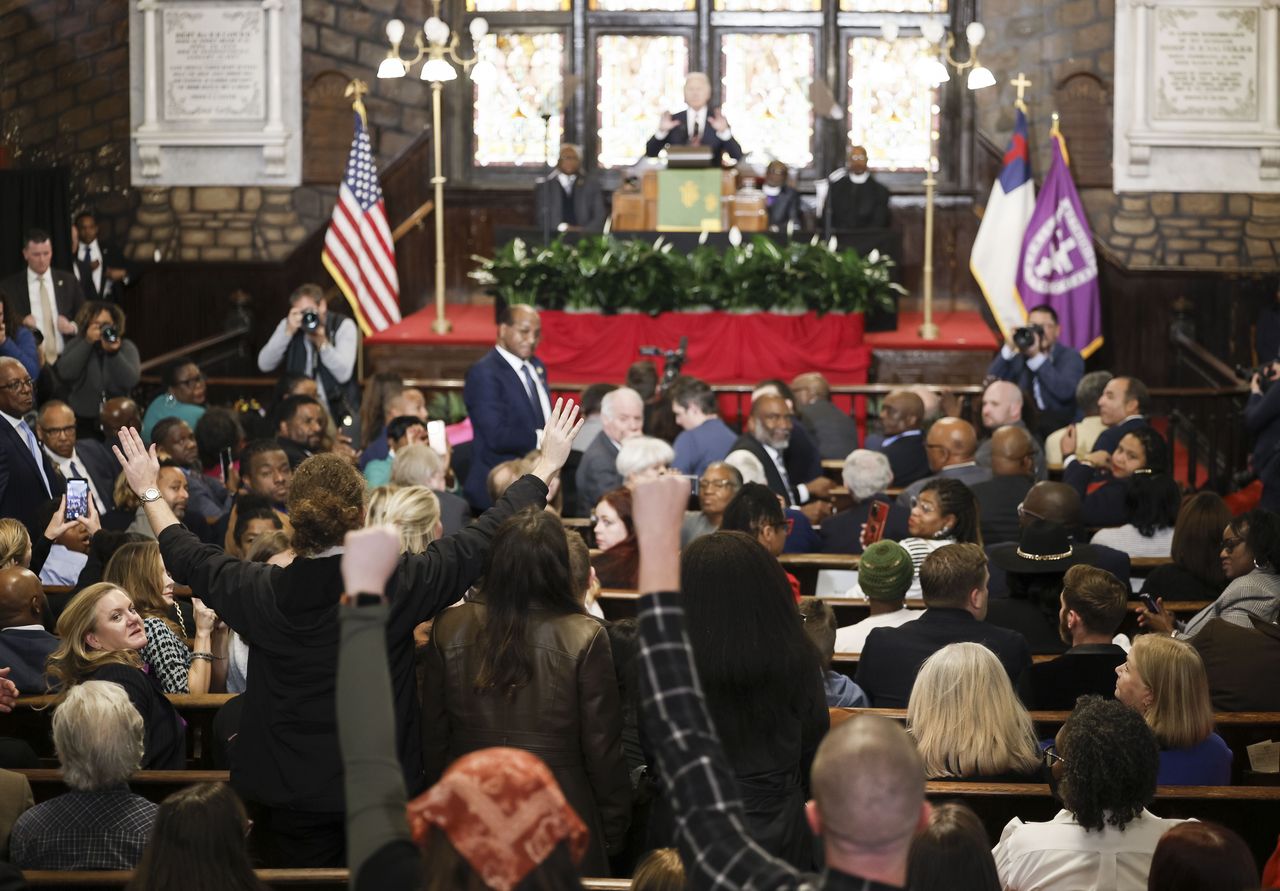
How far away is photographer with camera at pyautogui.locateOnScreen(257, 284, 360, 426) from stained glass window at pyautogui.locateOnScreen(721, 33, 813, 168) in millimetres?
5428

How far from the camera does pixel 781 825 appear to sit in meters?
3.40

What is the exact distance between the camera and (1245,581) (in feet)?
17.6

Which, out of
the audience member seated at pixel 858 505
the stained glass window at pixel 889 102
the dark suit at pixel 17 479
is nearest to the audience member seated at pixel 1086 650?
the audience member seated at pixel 858 505

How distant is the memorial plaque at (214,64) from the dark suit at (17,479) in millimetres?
7437

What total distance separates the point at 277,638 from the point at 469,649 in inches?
16.2

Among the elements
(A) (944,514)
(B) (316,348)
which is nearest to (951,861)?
(A) (944,514)

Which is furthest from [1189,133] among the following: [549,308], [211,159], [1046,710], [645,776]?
[645,776]

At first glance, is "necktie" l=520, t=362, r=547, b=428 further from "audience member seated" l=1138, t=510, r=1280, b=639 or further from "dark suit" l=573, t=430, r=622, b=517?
"audience member seated" l=1138, t=510, r=1280, b=639

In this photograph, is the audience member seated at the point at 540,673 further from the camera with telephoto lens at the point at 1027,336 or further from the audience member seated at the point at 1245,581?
the camera with telephoto lens at the point at 1027,336

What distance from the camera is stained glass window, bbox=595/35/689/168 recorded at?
14.8 m

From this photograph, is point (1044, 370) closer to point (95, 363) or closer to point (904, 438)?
point (904, 438)

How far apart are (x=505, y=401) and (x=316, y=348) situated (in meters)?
2.69

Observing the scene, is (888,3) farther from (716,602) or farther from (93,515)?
(716,602)

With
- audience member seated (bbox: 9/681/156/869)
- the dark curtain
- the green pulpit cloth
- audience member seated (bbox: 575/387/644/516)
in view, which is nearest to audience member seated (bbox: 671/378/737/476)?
audience member seated (bbox: 575/387/644/516)
